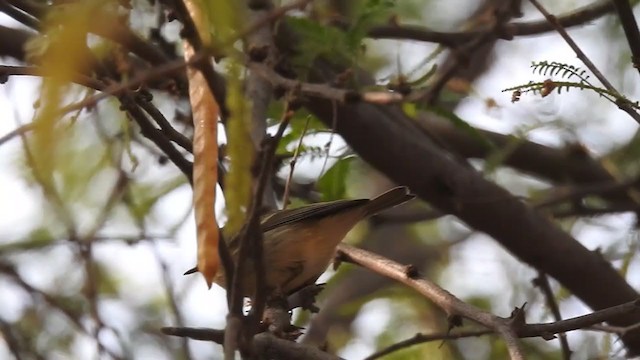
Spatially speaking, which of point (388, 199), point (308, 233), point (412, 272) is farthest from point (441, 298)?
point (308, 233)

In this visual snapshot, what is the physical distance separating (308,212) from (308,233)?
17 cm

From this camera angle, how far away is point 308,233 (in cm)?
399

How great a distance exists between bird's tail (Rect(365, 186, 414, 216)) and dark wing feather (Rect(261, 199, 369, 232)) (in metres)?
0.06

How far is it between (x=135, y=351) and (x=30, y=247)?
69cm

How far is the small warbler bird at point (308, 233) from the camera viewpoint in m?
3.84

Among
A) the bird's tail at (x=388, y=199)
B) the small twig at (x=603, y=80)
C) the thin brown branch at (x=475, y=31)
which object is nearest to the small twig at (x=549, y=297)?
the bird's tail at (x=388, y=199)

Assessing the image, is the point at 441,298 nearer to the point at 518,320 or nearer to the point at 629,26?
the point at 518,320

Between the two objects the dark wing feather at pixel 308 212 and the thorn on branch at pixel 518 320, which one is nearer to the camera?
the thorn on branch at pixel 518 320

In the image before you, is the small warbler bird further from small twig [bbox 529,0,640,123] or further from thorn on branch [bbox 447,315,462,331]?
small twig [bbox 529,0,640,123]

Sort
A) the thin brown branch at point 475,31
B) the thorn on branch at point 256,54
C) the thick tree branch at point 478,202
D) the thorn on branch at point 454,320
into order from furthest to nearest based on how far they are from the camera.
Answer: the thick tree branch at point 478,202 < the thin brown branch at point 475,31 < the thorn on branch at point 256,54 < the thorn on branch at point 454,320

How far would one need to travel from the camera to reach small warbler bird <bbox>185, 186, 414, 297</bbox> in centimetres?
384

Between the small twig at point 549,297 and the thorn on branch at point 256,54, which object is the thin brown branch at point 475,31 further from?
the thorn on branch at point 256,54

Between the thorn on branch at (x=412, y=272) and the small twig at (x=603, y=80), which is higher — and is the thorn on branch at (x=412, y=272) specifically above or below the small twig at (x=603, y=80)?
below

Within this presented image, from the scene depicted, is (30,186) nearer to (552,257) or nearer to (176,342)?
(176,342)
